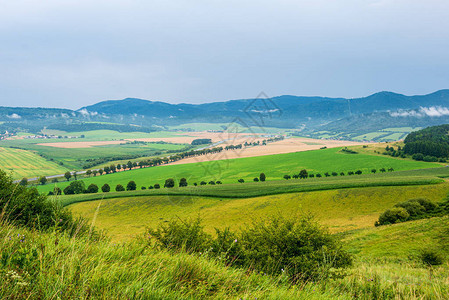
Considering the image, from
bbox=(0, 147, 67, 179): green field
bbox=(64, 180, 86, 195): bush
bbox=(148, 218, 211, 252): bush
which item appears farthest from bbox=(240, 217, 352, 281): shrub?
bbox=(0, 147, 67, 179): green field

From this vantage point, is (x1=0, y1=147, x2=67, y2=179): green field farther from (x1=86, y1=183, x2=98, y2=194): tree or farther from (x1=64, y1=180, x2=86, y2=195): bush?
(x1=86, y1=183, x2=98, y2=194): tree

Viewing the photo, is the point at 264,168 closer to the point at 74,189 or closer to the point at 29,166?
the point at 74,189

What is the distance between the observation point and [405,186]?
75.4 metres

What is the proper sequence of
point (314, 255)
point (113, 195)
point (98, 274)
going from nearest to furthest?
point (98, 274), point (314, 255), point (113, 195)

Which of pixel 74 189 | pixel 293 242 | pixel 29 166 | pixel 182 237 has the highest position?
pixel 182 237

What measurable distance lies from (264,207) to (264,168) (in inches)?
2850

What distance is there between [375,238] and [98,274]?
42.0 metres

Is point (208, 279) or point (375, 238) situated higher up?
point (208, 279)

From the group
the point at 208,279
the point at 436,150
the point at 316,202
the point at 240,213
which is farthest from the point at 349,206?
the point at 436,150

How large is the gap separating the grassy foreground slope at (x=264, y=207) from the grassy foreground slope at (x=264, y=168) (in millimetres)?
34163

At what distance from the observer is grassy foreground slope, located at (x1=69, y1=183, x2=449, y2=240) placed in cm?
6251

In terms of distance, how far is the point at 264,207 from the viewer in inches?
2810

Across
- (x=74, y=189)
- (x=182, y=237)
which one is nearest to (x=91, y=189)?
(x=74, y=189)

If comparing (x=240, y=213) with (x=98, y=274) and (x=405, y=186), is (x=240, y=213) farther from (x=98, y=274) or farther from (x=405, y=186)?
(x=98, y=274)
